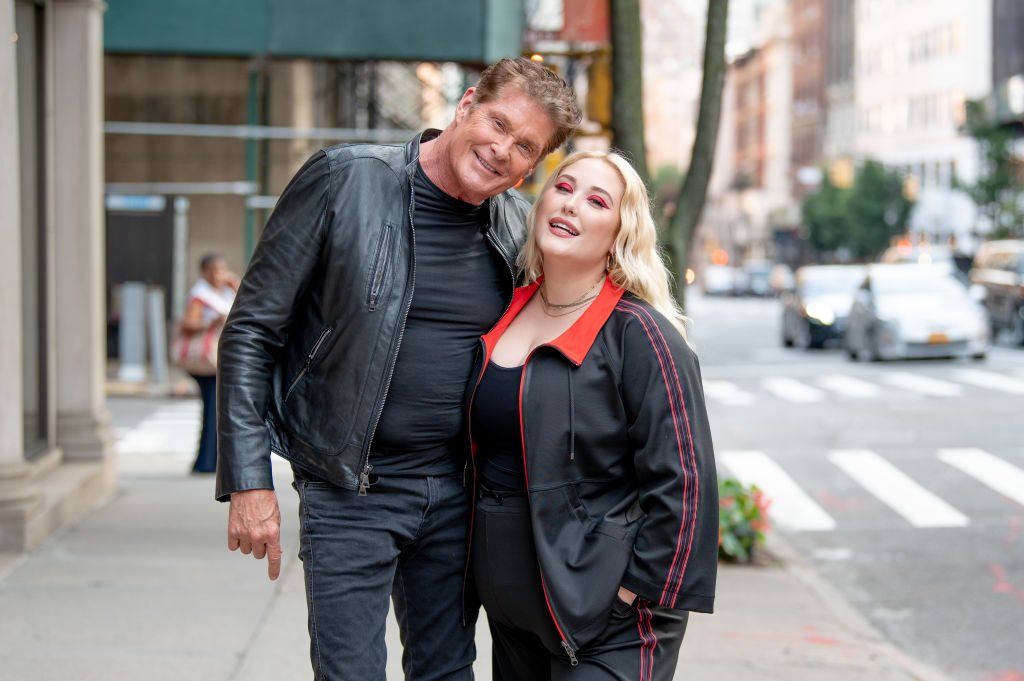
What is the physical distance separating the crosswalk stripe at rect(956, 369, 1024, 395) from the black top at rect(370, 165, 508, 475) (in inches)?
652

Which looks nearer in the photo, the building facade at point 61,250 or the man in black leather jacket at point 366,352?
the man in black leather jacket at point 366,352

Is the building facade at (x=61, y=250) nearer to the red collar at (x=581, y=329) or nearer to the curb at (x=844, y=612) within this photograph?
the curb at (x=844, y=612)

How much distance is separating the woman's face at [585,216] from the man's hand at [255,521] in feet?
2.82

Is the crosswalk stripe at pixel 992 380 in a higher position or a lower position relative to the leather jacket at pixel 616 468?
lower

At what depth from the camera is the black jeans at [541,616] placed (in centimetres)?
326

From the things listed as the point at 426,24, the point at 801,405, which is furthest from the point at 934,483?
the point at 426,24

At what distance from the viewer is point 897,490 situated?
38.1 ft

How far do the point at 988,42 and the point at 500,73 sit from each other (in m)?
71.6

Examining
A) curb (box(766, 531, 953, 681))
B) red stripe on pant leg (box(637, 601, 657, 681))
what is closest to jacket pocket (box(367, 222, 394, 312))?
red stripe on pant leg (box(637, 601, 657, 681))

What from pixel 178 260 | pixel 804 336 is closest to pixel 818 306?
pixel 804 336

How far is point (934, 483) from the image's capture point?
11922 millimetres

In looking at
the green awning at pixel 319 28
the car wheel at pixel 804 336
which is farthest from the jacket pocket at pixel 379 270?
the car wheel at pixel 804 336

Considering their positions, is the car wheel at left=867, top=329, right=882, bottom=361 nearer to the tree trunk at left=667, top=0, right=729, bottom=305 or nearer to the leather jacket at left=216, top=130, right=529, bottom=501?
the tree trunk at left=667, top=0, right=729, bottom=305

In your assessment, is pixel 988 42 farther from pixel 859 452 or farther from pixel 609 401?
pixel 609 401
